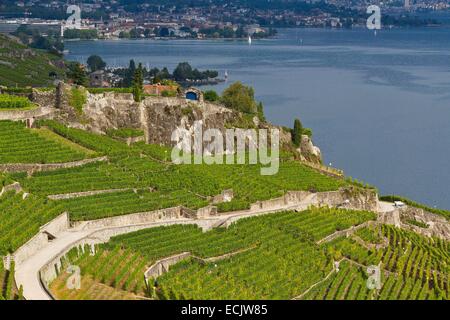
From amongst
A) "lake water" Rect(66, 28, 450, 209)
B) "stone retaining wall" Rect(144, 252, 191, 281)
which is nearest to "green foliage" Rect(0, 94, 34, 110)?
"stone retaining wall" Rect(144, 252, 191, 281)

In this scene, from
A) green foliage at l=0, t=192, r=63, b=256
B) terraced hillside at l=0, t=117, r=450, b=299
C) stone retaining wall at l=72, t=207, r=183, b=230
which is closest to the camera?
green foliage at l=0, t=192, r=63, b=256

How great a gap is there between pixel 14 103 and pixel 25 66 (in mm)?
85209

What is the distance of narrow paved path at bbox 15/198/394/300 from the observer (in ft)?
110

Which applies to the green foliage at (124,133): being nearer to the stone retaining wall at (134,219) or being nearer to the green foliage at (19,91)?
the green foliage at (19,91)

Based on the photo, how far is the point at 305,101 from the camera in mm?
122000

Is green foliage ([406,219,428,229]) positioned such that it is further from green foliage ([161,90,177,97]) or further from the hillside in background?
the hillside in background

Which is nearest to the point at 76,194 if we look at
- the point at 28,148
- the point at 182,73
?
the point at 28,148

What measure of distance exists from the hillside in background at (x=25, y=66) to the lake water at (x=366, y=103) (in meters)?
19.1

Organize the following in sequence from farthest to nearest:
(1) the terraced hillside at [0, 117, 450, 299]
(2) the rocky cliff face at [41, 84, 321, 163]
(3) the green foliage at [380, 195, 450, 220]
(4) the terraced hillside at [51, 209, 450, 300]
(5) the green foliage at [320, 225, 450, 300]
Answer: (3) the green foliage at [380, 195, 450, 220], (2) the rocky cliff face at [41, 84, 321, 163], (5) the green foliage at [320, 225, 450, 300], (1) the terraced hillside at [0, 117, 450, 299], (4) the terraced hillside at [51, 209, 450, 300]

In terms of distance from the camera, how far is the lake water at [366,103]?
8400cm

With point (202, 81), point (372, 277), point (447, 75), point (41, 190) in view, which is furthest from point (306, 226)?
point (447, 75)

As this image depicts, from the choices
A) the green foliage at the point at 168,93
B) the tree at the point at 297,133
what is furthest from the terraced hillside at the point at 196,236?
the tree at the point at 297,133

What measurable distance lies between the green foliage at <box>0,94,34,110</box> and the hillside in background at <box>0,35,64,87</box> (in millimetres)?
57791

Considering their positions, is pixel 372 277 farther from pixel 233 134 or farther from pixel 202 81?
pixel 202 81
